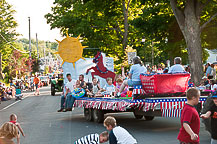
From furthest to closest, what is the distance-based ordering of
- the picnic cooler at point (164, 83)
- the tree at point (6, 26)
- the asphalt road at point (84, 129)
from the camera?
the tree at point (6, 26) < the picnic cooler at point (164, 83) < the asphalt road at point (84, 129)

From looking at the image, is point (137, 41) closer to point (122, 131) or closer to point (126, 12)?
point (126, 12)

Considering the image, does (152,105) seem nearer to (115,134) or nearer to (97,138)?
(115,134)

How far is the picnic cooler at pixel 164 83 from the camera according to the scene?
13.5 m

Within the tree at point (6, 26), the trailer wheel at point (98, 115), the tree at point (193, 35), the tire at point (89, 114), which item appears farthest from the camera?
the tree at point (6, 26)

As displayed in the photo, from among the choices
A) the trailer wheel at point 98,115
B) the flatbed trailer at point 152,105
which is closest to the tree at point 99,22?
the trailer wheel at point 98,115

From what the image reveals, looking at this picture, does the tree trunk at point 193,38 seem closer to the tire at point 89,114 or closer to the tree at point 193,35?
the tree at point 193,35

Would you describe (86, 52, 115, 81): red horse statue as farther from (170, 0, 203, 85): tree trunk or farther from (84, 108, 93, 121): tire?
(84, 108, 93, 121): tire

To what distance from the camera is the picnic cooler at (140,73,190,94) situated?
13.5 m

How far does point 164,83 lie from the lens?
1359 cm

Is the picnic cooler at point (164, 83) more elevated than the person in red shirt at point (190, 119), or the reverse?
the picnic cooler at point (164, 83)

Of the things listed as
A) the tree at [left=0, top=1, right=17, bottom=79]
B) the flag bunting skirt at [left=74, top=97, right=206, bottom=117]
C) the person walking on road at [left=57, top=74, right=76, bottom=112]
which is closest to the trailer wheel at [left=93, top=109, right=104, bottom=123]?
the person walking on road at [left=57, top=74, right=76, bottom=112]

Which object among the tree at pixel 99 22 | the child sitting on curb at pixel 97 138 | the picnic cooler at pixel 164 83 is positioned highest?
the tree at pixel 99 22

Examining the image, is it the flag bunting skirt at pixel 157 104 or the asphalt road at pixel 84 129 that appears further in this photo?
the flag bunting skirt at pixel 157 104

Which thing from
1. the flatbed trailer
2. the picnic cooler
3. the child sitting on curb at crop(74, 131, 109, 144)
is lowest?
the child sitting on curb at crop(74, 131, 109, 144)
